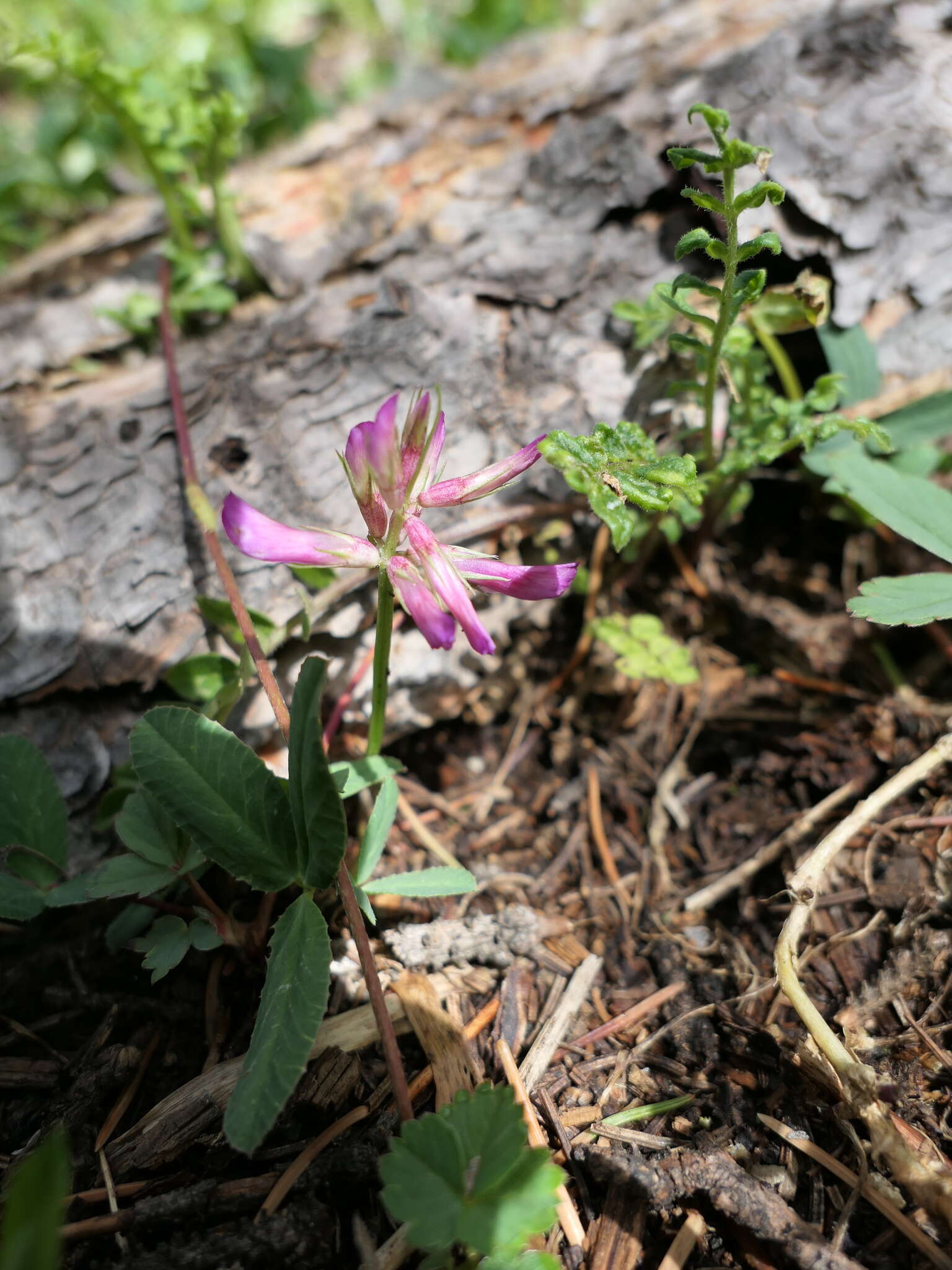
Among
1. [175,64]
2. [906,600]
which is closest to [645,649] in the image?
[906,600]

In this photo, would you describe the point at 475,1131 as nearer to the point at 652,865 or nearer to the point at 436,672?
the point at 652,865

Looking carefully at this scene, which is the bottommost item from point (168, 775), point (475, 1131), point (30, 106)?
point (475, 1131)

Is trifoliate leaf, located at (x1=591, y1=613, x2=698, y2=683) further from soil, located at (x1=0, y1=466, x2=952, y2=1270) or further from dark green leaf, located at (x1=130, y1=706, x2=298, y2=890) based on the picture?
dark green leaf, located at (x1=130, y1=706, x2=298, y2=890)

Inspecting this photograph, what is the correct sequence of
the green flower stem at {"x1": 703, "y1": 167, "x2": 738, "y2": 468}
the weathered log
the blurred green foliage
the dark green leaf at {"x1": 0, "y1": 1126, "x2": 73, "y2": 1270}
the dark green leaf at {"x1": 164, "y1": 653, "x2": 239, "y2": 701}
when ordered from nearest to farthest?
the dark green leaf at {"x1": 0, "y1": 1126, "x2": 73, "y2": 1270} → the green flower stem at {"x1": 703, "y1": 167, "x2": 738, "y2": 468} → the dark green leaf at {"x1": 164, "y1": 653, "x2": 239, "y2": 701} → the weathered log → the blurred green foliage

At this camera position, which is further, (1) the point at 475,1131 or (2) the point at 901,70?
(2) the point at 901,70

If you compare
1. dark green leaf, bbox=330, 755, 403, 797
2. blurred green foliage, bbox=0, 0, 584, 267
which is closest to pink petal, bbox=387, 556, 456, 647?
dark green leaf, bbox=330, 755, 403, 797

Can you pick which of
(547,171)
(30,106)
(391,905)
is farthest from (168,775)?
(30,106)
